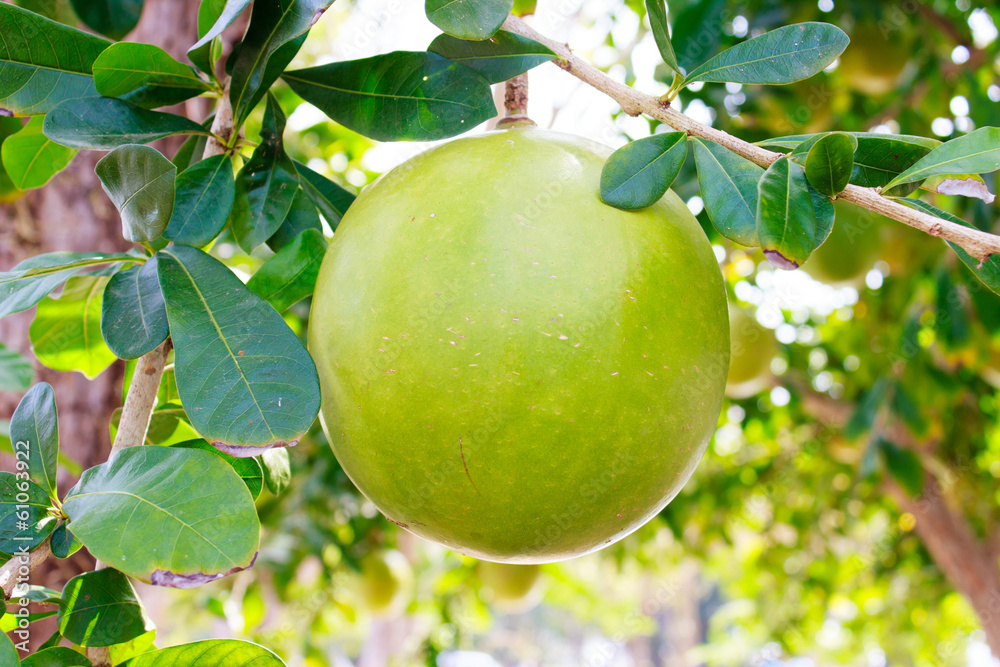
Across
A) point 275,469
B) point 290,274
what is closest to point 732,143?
point 290,274

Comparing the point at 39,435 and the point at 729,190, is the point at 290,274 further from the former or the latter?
the point at 729,190

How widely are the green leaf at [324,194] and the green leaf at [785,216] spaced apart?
19.1 inches

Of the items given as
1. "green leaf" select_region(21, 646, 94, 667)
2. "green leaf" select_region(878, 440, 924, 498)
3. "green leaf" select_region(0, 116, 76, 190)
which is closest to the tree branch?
"green leaf" select_region(0, 116, 76, 190)

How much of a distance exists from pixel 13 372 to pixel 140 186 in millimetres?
342

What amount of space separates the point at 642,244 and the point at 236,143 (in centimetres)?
45

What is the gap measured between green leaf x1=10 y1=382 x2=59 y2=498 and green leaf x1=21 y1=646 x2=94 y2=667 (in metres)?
0.13

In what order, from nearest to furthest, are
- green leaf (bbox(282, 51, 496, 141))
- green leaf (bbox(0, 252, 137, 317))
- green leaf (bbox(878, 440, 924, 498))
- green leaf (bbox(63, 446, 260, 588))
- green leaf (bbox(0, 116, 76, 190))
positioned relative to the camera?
green leaf (bbox(63, 446, 260, 588)) → green leaf (bbox(0, 252, 137, 317)) → green leaf (bbox(282, 51, 496, 141)) → green leaf (bbox(0, 116, 76, 190)) → green leaf (bbox(878, 440, 924, 498))

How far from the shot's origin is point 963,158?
0.61 m

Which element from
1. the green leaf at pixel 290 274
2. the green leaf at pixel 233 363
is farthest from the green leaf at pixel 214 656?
the green leaf at pixel 290 274

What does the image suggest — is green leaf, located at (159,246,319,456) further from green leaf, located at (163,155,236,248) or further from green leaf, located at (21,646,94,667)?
green leaf, located at (21,646,94,667)

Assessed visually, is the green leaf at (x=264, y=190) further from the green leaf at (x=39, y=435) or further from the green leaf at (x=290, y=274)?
the green leaf at (x=39, y=435)

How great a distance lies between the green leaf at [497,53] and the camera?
73 centimetres

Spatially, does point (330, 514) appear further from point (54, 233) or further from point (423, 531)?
point (423, 531)

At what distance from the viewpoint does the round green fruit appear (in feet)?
1.94
